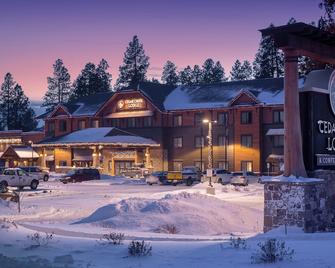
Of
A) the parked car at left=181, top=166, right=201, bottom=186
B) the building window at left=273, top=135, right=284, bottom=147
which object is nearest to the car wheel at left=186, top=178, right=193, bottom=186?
the parked car at left=181, top=166, right=201, bottom=186

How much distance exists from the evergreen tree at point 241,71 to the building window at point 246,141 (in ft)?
220

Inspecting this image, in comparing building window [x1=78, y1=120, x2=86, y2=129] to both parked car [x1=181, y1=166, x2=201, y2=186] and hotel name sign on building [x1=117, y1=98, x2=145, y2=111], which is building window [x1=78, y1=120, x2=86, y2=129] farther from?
parked car [x1=181, y1=166, x2=201, y2=186]

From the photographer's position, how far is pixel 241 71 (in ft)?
447

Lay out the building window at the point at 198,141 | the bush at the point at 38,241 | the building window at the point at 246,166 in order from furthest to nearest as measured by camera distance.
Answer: the building window at the point at 198,141 < the building window at the point at 246,166 < the bush at the point at 38,241

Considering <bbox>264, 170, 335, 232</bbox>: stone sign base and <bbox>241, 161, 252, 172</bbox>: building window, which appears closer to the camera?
<bbox>264, 170, 335, 232</bbox>: stone sign base

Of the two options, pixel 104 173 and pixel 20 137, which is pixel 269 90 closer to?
pixel 104 173

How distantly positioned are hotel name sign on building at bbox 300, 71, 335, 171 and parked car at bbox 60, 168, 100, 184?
1691 inches

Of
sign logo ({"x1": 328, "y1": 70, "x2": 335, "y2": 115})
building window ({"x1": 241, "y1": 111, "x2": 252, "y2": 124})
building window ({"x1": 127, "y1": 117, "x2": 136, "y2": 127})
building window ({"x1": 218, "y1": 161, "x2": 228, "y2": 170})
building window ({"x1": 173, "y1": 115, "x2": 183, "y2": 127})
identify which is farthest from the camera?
building window ({"x1": 127, "y1": 117, "x2": 136, "y2": 127})

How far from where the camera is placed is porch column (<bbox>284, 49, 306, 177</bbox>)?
17.6 metres

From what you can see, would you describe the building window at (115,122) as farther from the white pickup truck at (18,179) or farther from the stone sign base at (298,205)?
the stone sign base at (298,205)

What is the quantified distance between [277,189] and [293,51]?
13.7 feet

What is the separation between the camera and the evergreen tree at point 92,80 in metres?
135

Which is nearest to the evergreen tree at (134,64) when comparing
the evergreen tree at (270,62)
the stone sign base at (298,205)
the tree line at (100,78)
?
the tree line at (100,78)

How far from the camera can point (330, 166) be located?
19.0 meters
